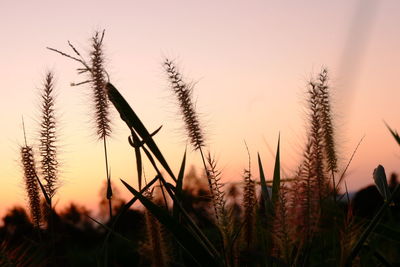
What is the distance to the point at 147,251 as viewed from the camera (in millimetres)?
2357

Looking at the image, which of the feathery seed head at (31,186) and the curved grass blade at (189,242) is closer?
the curved grass blade at (189,242)

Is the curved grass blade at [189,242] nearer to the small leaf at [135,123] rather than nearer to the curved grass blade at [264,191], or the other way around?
the small leaf at [135,123]

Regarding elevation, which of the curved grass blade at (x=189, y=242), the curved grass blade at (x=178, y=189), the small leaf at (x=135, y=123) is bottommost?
the curved grass blade at (x=189, y=242)

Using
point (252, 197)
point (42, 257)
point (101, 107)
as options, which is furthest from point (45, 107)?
point (252, 197)

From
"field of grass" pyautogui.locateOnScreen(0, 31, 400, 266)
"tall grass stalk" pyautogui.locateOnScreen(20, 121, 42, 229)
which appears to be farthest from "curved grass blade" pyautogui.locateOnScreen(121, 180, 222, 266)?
"tall grass stalk" pyautogui.locateOnScreen(20, 121, 42, 229)

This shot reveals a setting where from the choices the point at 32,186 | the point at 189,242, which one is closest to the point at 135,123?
the point at 189,242

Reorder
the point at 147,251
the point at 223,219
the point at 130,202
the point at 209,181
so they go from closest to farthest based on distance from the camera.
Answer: the point at 223,219, the point at 209,181, the point at 130,202, the point at 147,251

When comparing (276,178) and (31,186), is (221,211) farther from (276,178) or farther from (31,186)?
(31,186)

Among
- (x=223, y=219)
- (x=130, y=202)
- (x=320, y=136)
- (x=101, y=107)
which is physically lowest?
(x=223, y=219)

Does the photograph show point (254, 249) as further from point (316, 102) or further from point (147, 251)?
point (316, 102)

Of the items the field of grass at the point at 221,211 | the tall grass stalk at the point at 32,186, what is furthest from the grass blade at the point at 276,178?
the tall grass stalk at the point at 32,186

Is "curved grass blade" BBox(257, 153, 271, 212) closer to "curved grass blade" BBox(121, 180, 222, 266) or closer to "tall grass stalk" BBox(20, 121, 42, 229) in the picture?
"curved grass blade" BBox(121, 180, 222, 266)

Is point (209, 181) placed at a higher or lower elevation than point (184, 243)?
higher

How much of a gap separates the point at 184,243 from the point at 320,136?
0.66 meters
